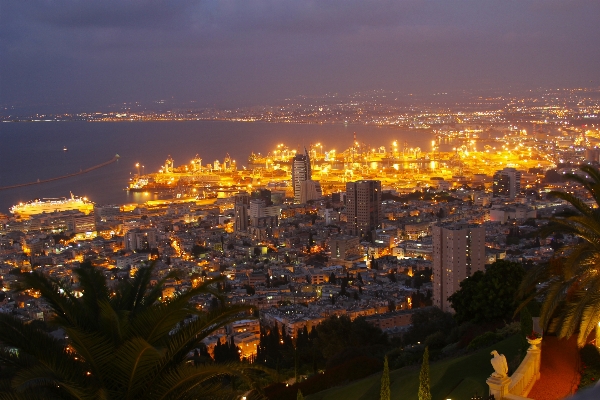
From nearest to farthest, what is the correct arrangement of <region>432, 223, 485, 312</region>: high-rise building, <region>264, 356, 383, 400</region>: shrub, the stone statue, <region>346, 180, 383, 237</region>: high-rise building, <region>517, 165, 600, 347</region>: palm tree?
1. the stone statue
2. <region>517, 165, 600, 347</region>: palm tree
3. <region>264, 356, 383, 400</region>: shrub
4. <region>432, 223, 485, 312</region>: high-rise building
5. <region>346, 180, 383, 237</region>: high-rise building

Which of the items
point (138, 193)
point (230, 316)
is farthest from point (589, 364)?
point (138, 193)

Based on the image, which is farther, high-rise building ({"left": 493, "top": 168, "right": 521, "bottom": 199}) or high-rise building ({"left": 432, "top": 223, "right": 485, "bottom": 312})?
high-rise building ({"left": 493, "top": 168, "right": 521, "bottom": 199})

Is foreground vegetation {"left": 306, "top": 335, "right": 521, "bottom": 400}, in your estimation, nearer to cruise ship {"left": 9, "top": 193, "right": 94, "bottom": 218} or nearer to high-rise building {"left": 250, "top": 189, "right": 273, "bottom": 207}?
high-rise building {"left": 250, "top": 189, "right": 273, "bottom": 207}

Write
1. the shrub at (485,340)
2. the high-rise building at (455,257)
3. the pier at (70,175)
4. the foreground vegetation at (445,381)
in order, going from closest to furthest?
1. the foreground vegetation at (445,381)
2. the shrub at (485,340)
3. the high-rise building at (455,257)
4. the pier at (70,175)

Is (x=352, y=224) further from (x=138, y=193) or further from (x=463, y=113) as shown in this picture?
(x=463, y=113)

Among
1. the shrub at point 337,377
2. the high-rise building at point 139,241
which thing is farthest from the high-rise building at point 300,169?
the shrub at point 337,377

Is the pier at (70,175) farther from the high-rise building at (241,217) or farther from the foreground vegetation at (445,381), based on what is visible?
the foreground vegetation at (445,381)

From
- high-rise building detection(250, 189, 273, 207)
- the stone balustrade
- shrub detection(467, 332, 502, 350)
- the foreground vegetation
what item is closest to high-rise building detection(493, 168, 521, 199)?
high-rise building detection(250, 189, 273, 207)
